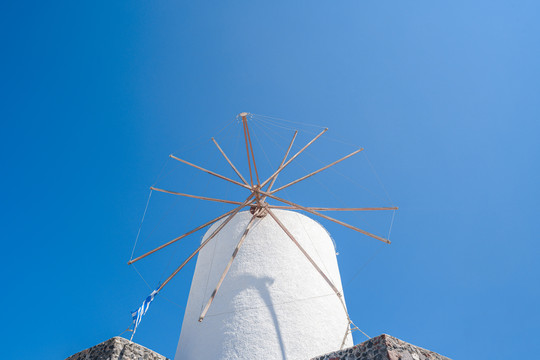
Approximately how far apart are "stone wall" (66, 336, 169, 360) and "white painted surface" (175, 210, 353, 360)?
6.19ft

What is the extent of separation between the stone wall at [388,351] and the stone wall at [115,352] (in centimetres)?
391

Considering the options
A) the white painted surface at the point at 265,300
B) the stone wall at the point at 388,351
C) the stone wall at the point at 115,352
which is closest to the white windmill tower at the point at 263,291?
the white painted surface at the point at 265,300

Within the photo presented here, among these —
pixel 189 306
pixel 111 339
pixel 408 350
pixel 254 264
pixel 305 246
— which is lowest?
pixel 408 350

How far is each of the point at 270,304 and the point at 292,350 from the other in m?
1.15

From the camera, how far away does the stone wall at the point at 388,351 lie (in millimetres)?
5413

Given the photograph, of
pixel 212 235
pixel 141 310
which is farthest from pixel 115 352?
pixel 212 235

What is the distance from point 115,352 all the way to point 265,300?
3.52 meters

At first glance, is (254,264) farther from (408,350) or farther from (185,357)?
(408,350)

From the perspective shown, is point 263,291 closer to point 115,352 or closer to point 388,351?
point 115,352

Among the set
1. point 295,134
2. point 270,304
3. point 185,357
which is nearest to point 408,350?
point 270,304

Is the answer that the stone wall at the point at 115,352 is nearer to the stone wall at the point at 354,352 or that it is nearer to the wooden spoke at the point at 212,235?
the stone wall at the point at 354,352

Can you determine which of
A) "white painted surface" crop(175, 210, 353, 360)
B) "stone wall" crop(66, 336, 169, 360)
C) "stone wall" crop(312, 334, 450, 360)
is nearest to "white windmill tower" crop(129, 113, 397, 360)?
"white painted surface" crop(175, 210, 353, 360)

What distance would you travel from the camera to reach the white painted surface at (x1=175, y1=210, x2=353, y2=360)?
8.39 meters

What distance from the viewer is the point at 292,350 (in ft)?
27.0
